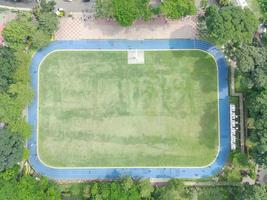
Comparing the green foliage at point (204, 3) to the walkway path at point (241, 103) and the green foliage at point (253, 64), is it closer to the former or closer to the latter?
the green foliage at point (253, 64)

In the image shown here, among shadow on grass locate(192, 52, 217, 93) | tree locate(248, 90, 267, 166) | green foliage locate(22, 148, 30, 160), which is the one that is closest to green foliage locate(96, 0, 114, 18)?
shadow on grass locate(192, 52, 217, 93)

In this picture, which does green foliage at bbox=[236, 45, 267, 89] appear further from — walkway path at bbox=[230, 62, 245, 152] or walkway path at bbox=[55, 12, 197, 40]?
walkway path at bbox=[55, 12, 197, 40]

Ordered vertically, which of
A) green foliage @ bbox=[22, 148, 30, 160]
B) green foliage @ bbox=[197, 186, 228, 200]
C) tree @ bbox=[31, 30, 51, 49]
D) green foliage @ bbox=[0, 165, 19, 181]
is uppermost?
tree @ bbox=[31, 30, 51, 49]

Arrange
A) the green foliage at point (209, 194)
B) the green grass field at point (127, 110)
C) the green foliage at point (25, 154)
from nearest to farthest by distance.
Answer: the green foliage at point (25, 154)
the green foliage at point (209, 194)
the green grass field at point (127, 110)

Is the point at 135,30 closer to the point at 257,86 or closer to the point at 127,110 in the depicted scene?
the point at 127,110

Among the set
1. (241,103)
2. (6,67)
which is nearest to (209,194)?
(241,103)

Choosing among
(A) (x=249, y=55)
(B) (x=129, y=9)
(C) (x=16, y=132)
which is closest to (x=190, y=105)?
(A) (x=249, y=55)

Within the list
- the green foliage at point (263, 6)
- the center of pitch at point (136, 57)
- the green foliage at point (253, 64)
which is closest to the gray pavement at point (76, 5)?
the center of pitch at point (136, 57)

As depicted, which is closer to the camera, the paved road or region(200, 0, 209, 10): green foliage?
region(200, 0, 209, 10): green foliage
